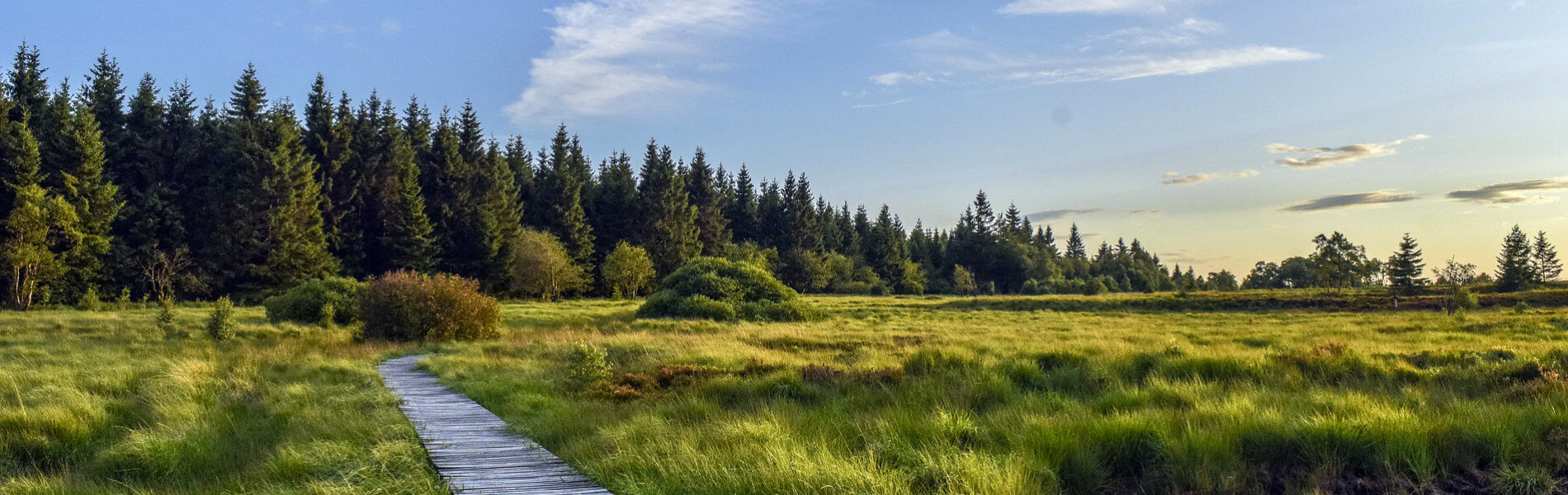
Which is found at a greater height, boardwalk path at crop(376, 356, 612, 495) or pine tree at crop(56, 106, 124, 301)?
pine tree at crop(56, 106, 124, 301)

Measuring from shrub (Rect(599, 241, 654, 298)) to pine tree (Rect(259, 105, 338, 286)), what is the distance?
59.8 ft

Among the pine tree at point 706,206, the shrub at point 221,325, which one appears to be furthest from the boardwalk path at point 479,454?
the pine tree at point 706,206

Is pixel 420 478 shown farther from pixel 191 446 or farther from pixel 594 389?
pixel 594 389

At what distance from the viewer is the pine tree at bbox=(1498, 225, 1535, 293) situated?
1922 inches

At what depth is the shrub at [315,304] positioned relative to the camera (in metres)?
26.7

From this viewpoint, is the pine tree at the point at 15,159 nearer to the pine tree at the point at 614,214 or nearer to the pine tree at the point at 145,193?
the pine tree at the point at 145,193

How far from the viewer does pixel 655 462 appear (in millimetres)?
6207

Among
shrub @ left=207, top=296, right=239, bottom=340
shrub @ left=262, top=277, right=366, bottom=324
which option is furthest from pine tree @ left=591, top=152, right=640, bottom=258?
shrub @ left=207, top=296, right=239, bottom=340

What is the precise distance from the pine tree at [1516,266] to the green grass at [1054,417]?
47.5 metres

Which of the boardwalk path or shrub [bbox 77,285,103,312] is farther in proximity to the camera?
shrub [bbox 77,285,103,312]

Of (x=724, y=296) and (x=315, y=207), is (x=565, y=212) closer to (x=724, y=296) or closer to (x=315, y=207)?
(x=315, y=207)

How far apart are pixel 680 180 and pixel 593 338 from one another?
183 ft

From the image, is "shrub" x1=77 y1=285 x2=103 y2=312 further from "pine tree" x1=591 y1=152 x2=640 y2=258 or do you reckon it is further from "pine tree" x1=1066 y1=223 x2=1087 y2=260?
"pine tree" x1=1066 y1=223 x2=1087 y2=260

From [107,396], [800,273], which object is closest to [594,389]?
[107,396]
